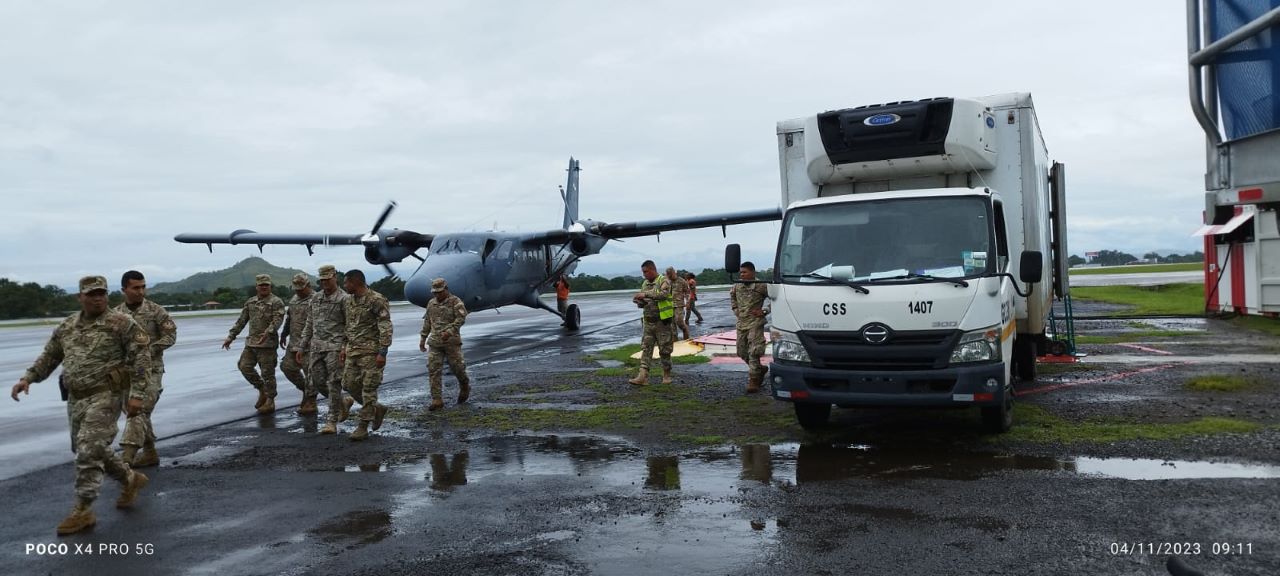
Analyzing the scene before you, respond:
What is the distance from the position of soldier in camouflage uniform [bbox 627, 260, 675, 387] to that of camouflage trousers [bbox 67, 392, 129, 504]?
6802mm

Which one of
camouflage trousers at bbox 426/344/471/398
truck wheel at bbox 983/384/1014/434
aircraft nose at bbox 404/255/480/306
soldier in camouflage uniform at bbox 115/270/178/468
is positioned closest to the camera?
truck wheel at bbox 983/384/1014/434

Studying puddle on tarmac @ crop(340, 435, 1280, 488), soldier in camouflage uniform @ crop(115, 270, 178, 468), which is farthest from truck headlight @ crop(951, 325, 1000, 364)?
soldier in camouflage uniform @ crop(115, 270, 178, 468)

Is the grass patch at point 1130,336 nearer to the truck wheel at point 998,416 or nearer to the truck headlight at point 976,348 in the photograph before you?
the truck wheel at point 998,416

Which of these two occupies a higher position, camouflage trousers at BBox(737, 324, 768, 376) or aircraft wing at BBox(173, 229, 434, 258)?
aircraft wing at BBox(173, 229, 434, 258)

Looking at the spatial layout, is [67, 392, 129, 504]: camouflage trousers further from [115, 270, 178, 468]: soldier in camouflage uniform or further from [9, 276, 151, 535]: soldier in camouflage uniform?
[115, 270, 178, 468]: soldier in camouflage uniform

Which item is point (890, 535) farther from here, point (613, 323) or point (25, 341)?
point (25, 341)

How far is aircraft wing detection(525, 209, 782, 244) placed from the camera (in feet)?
79.4

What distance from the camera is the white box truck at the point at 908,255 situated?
695 centimetres

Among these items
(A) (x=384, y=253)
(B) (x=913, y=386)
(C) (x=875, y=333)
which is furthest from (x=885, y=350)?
(A) (x=384, y=253)

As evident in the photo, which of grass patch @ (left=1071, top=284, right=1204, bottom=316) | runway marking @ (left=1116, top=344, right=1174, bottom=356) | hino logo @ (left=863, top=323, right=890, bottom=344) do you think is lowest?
grass patch @ (left=1071, top=284, right=1204, bottom=316)

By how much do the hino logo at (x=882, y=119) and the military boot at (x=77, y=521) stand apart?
7201mm

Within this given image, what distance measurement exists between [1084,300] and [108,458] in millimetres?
30956

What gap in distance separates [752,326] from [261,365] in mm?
6349

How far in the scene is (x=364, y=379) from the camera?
346 inches
